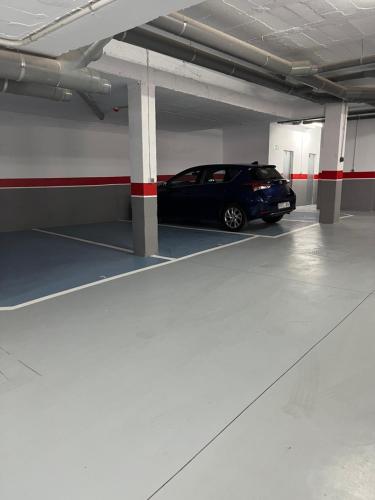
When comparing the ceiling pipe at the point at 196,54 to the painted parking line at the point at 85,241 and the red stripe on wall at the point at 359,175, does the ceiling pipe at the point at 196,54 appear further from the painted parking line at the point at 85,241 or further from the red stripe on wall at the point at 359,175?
the red stripe on wall at the point at 359,175

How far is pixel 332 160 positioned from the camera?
8.80 m

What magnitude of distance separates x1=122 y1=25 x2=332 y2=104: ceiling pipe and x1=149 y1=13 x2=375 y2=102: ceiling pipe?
394 mm

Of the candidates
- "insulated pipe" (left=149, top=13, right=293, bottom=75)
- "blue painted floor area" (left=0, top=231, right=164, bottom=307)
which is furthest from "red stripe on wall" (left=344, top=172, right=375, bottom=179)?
"blue painted floor area" (left=0, top=231, right=164, bottom=307)

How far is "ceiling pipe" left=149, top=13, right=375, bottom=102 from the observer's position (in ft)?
12.4

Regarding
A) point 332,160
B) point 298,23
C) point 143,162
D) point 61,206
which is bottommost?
point 61,206

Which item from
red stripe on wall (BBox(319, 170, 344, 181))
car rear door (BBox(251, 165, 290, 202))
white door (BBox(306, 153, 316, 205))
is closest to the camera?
car rear door (BBox(251, 165, 290, 202))

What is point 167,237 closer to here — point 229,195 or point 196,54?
point 229,195

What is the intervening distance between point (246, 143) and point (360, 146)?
12.2 ft

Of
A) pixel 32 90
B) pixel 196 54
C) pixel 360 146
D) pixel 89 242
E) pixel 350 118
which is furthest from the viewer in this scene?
pixel 360 146

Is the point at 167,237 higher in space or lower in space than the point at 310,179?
lower

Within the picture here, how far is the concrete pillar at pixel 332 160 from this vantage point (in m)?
8.56

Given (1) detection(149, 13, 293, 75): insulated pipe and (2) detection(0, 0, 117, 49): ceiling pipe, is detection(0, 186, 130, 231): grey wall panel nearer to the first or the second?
(2) detection(0, 0, 117, 49): ceiling pipe

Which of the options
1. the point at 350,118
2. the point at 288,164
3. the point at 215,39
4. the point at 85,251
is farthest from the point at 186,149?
the point at 215,39

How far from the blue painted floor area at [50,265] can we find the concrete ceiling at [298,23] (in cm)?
330
